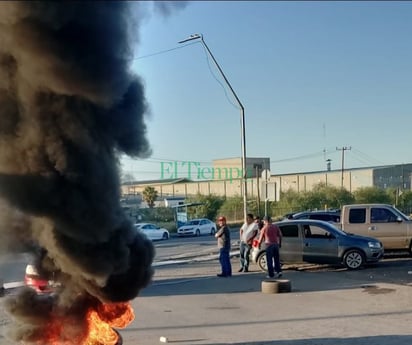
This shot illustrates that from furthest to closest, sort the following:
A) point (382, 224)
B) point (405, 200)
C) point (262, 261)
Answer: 1. point (405, 200)
2. point (382, 224)
3. point (262, 261)

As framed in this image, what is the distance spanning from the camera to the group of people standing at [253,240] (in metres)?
16.5

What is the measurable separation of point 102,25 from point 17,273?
338 cm

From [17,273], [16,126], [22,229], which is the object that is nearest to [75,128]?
[16,126]

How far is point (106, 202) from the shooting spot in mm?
7578

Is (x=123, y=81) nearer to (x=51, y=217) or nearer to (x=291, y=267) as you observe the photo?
(x=51, y=217)

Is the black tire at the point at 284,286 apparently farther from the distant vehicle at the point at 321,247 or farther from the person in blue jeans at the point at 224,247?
the distant vehicle at the point at 321,247

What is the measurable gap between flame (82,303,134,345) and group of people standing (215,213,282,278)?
860cm

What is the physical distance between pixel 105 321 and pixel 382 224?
1383cm

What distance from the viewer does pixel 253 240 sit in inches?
708

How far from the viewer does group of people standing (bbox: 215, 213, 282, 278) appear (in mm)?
16547

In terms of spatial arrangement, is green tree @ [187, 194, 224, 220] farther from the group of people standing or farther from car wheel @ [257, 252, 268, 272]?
the group of people standing

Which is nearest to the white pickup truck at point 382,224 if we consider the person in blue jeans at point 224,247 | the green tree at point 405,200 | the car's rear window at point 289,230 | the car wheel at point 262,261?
the car's rear window at point 289,230

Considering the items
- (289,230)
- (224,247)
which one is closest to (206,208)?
(289,230)

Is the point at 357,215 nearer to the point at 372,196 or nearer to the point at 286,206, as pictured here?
the point at 372,196
